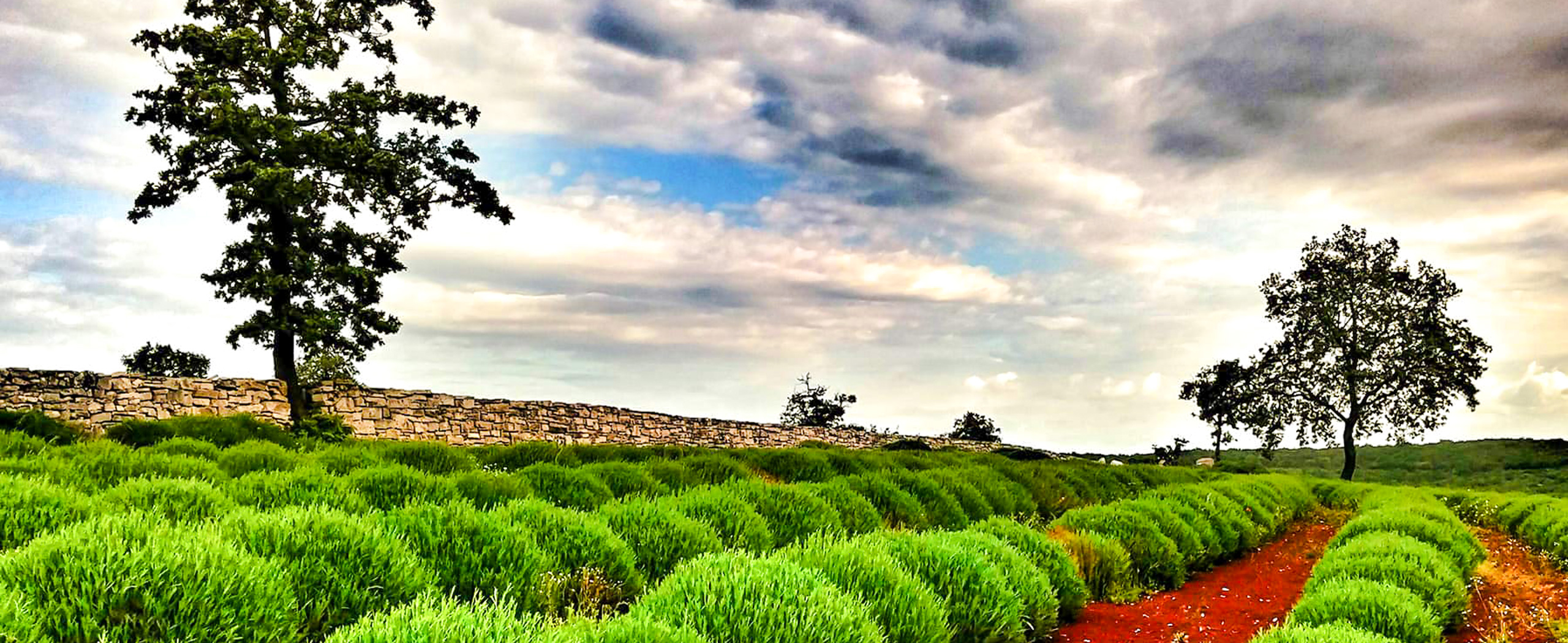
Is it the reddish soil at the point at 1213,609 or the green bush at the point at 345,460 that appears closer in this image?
the reddish soil at the point at 1213,609

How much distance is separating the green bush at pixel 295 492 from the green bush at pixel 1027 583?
5.08m

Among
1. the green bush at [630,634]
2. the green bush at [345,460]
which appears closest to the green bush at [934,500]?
the green bush at [345,460]

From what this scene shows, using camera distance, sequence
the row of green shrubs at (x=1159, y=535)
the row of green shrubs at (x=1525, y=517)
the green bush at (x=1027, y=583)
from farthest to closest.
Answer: the row of green shrubs at (x=1525, y=517) < the row of green shrubs at (x=1159, y=535) < the green bush at (x=1027, y=583)

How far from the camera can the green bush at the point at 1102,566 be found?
9766 mm

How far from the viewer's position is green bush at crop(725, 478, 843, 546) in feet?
30.7

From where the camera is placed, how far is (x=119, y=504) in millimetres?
6793

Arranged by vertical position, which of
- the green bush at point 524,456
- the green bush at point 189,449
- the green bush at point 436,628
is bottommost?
the green bush at point 436,628

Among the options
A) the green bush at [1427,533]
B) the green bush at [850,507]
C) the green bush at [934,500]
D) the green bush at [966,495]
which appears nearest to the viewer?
the green bush at [850,507]

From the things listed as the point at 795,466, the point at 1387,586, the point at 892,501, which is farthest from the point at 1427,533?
the point at 795,466

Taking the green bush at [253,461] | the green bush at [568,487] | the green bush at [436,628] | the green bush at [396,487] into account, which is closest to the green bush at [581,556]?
the green bush at [396,487]

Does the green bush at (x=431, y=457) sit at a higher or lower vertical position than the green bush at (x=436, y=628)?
higher

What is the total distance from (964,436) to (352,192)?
1613 inches

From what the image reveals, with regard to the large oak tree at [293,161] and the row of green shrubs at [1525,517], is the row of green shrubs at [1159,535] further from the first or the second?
the large oak tree at [293,161]

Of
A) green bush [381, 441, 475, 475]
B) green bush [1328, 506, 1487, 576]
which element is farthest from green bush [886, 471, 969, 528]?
green bush [381, 441, 475, 475]
